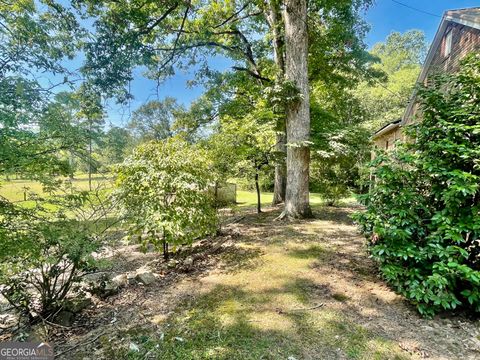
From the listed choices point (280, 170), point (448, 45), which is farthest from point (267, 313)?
point (448, 45)

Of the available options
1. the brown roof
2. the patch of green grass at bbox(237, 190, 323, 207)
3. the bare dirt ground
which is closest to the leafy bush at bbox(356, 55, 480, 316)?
the bare dirt ground

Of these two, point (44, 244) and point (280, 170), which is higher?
point (280, 170)

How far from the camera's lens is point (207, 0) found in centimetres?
943

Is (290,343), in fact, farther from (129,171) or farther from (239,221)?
(239,221)

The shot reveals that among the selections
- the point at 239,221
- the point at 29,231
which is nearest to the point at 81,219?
the point at 29,231

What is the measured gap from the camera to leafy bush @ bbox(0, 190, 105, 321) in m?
2.50

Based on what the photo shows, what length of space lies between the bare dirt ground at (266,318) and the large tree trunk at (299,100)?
8.68ft

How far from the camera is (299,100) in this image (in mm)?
6934

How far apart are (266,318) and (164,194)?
107 inches

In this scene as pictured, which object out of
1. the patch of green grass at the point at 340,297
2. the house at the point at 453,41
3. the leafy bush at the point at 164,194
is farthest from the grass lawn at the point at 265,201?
the patch of green grass at the point at 340,297

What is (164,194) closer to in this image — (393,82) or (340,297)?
(340,297)

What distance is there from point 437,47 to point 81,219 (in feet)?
37.6

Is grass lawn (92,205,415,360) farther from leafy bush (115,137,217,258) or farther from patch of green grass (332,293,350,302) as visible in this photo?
leafy bush (115,137,217,258)

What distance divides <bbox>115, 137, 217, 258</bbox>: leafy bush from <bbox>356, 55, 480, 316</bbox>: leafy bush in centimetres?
284
